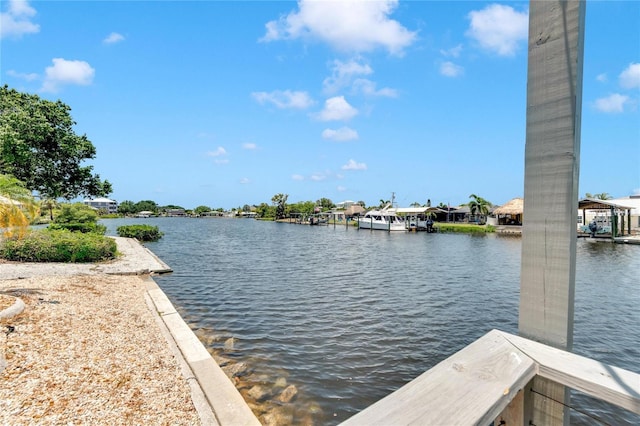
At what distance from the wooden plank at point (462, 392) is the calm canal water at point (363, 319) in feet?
2.31

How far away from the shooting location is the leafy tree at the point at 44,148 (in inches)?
514

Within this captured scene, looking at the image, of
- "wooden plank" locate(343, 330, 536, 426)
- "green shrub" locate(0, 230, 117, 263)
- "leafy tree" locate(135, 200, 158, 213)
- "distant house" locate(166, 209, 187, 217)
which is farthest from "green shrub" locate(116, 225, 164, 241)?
"distant house" locate(166, 209, 187, 217)

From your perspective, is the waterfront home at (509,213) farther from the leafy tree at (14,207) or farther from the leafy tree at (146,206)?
the leafy tree at (146,206)

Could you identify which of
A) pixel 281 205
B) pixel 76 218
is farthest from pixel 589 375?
pixel 281 205

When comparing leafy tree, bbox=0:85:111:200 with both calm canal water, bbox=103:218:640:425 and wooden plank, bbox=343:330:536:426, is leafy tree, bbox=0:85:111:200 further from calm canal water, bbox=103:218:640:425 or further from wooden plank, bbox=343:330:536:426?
wooden plank, bbox=343:330:536:426

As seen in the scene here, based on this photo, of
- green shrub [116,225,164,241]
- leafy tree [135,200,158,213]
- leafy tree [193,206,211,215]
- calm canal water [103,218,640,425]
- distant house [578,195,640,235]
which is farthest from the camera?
leafy tree [193,206,211,215]

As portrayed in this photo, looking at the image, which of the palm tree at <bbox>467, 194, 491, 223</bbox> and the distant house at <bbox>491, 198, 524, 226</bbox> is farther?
the palm tree at <bbox>467, 194, 491, 223</bbox>

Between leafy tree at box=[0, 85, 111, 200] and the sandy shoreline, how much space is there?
9.57m

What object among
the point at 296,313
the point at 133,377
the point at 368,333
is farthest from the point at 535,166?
the point at 296,313

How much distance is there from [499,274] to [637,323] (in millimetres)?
6697

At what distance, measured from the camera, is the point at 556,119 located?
1.66m

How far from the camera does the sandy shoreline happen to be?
128 inches

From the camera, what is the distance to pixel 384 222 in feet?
166

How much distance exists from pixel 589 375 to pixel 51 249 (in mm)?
16383
